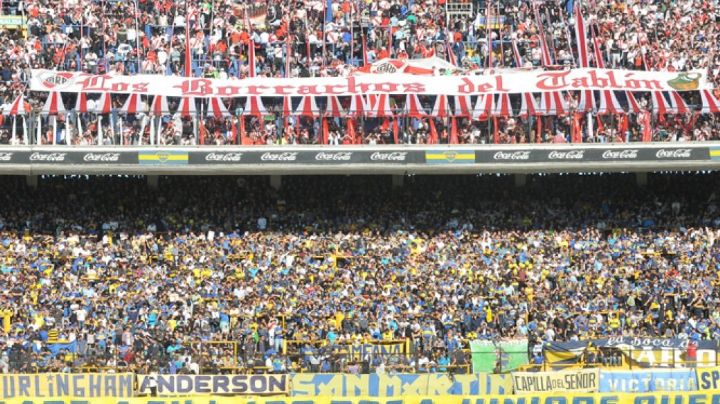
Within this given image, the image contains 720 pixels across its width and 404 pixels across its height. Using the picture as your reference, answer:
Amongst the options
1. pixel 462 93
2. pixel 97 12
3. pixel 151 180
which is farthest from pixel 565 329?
pixel 97 12

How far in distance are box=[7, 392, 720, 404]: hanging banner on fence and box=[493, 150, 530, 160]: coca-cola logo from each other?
11.6m

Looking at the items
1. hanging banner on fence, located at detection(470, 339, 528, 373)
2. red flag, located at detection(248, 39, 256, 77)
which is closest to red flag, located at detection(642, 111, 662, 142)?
hanging banner on fence, located at detection(470, 339, 528, 373)

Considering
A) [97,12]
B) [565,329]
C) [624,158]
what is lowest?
[565,329]

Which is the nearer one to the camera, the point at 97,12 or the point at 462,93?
the point at 462,93

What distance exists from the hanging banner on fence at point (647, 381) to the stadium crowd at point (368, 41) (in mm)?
10969

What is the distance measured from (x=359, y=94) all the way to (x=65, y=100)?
326 inches

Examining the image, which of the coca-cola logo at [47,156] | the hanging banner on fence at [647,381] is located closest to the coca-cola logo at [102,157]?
the coca-cola logo at [47,156]

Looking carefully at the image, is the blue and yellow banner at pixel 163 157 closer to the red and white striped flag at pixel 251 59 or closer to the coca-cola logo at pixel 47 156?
the coca-cola logo at pixel 47 156

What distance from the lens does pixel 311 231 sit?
146 feet

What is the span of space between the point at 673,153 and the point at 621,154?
145cm

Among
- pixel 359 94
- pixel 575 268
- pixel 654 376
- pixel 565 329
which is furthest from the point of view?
pixel 359 94

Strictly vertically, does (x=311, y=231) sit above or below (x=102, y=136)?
below

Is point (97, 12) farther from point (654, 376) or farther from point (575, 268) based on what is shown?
point (654, 376)

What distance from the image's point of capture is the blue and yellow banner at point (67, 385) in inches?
1334
